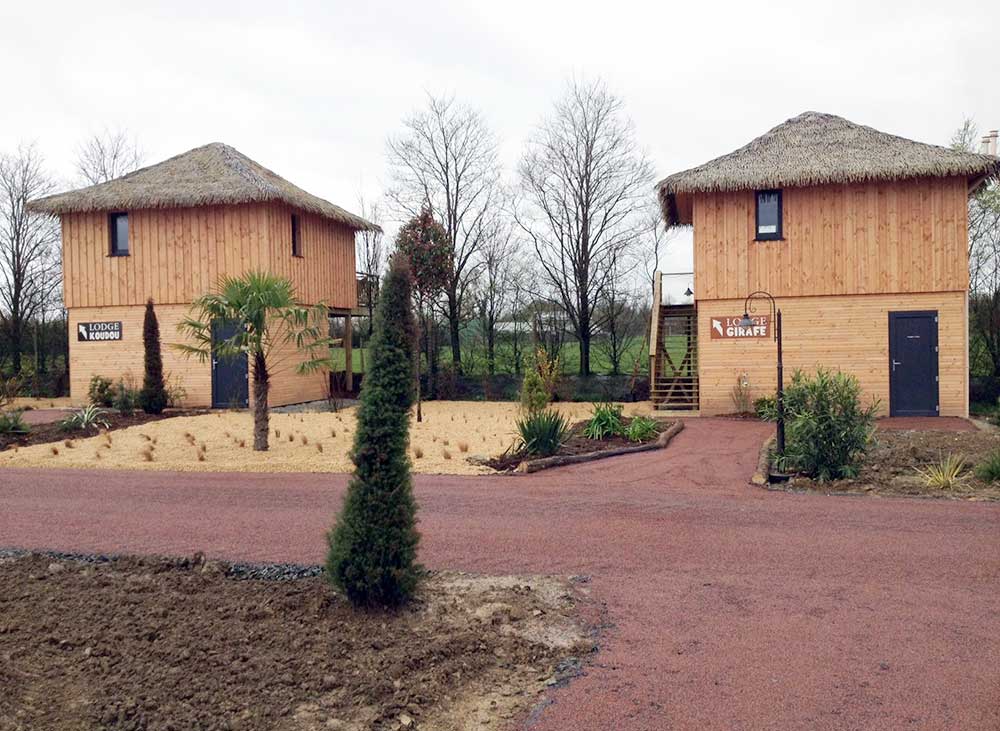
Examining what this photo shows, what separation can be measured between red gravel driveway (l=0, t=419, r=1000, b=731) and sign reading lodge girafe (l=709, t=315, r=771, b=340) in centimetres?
643

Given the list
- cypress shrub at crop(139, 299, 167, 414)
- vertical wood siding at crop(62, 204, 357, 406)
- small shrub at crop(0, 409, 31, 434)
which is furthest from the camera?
vertical wood siding at crop(62, 204, 357, 406)

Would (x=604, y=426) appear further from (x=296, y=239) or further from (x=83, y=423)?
(x=296, y=239)

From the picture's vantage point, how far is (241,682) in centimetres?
438

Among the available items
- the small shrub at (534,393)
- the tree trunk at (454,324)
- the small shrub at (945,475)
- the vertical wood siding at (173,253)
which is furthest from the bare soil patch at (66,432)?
the small shrub at (945,475)

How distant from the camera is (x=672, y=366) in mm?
21203

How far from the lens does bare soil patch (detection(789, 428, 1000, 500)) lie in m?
9.85

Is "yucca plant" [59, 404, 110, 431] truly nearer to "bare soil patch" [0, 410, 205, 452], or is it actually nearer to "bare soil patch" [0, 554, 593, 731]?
"bare soil patch" [0, 410, 205, 452]

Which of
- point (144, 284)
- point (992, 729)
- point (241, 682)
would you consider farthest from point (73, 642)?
point (144, 284)

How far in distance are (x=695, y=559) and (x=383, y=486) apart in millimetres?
3020

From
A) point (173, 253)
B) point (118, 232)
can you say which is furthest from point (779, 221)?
point (118, 232)

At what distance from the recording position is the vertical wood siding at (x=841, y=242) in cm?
1769

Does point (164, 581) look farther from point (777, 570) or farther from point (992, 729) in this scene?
point (992, 729)

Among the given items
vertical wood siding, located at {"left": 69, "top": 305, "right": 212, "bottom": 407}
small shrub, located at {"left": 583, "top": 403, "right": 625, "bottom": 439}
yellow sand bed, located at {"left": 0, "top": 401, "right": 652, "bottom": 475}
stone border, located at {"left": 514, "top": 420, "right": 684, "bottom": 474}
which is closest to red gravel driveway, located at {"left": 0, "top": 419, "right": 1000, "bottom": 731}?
stone border, located at {"left": 514, "top": 420, "right": 684, "bottom": 474}

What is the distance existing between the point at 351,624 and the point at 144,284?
60.8 ft
